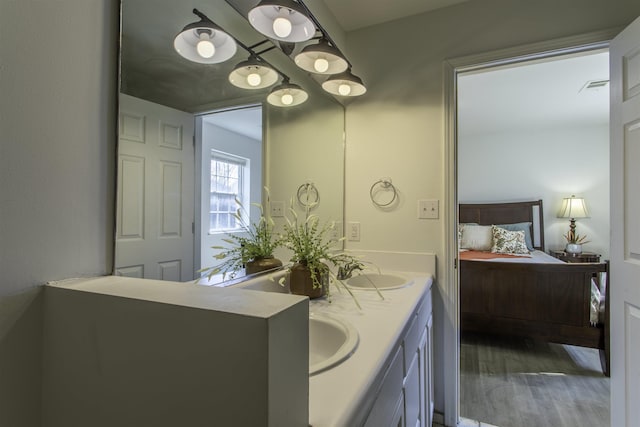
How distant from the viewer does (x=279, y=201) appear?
1.64 meters

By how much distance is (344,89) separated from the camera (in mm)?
1837

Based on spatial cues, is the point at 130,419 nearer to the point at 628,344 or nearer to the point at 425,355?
the point at 425,355

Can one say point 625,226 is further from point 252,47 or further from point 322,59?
point 252,47

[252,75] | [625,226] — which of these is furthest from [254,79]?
[625,226]

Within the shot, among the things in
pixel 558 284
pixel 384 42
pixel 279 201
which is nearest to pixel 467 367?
pixel 558 284

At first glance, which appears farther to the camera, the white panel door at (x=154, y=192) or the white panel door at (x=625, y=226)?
the white panel door at (x=625, y=226)

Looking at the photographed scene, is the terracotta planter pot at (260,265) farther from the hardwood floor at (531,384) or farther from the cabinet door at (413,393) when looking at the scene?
the hardwood floor at (531,384)

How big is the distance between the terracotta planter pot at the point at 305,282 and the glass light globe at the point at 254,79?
82 centimetres

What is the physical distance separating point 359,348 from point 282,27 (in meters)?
1.25

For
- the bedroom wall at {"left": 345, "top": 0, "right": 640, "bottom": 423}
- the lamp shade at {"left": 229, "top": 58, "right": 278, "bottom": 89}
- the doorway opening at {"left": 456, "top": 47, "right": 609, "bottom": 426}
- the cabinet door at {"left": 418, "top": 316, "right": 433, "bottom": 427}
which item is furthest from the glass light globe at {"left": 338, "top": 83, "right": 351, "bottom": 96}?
the cabinet door at {"left": 418, "top": 316, "right": 433, "bottom": 427}

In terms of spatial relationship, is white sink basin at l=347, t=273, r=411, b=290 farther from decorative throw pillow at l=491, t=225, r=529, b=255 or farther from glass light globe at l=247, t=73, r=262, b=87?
decorative throw pillow at l=491, t=225, r=529, b=255

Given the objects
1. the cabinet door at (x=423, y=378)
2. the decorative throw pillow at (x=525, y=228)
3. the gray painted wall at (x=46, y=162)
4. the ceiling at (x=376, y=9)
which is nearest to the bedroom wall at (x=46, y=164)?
the gray painted wall at (x=46, y=162)

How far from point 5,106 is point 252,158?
0.93m

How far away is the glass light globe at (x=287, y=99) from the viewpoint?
166cm
